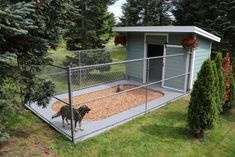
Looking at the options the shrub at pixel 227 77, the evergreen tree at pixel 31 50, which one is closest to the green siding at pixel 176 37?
the shrub at pixel 227 77

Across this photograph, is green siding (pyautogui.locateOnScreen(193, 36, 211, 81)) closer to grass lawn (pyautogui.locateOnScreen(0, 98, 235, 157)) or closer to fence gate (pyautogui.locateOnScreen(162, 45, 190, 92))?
fence gate (pyautogui.locateOnScreen(162, 45, 190, 92))

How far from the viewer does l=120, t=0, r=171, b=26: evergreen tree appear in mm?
18016

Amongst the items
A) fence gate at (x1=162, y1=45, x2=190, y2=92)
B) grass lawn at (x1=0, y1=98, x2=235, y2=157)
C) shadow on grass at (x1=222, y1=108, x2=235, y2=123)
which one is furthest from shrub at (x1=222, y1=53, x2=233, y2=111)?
fence gate at (x1=162, y1=45, x2=190, y2=92)

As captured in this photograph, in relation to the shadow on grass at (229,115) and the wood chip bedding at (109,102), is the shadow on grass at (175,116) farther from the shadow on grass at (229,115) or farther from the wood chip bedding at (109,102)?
the shadow on grass at (229,115)

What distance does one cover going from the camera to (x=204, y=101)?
15.5ft

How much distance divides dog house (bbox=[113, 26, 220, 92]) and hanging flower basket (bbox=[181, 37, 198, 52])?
15 centimetres

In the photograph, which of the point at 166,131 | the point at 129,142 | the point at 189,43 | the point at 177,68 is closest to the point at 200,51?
the point at 177,68

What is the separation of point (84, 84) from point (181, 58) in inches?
151

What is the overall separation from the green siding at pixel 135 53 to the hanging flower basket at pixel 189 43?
6.77ft

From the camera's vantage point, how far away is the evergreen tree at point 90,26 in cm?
1033

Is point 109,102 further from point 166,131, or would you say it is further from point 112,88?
point 166,131

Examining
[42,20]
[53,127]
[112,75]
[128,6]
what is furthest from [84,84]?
[128,6]

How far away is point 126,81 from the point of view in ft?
32.0

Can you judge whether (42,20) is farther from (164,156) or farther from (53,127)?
(164,156)
